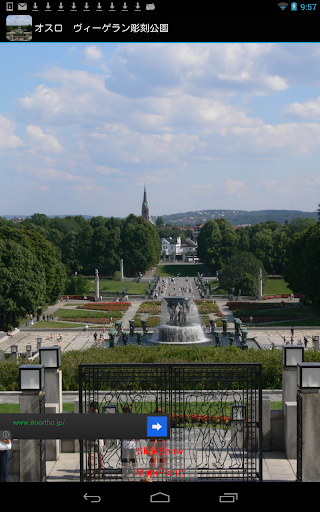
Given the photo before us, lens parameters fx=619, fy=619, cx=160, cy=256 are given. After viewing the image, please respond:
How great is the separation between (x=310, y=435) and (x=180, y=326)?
2744 centimetres

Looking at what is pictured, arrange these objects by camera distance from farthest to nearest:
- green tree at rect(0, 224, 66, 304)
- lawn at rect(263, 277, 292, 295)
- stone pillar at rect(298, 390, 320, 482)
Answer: lawn at rect(263, 277, 292, 295) → green tree at rect(0, 224, 66, 304) → stone pillar at rect(298, 390, 320, 482)

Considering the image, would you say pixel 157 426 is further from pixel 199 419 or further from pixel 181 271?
pixel 181 271

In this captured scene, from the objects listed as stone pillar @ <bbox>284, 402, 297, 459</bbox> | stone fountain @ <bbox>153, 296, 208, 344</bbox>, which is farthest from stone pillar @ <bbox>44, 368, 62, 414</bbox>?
stone fountain @ <bbox>153, 296, 208, 344</bbox>

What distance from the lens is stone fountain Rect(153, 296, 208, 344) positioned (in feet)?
113

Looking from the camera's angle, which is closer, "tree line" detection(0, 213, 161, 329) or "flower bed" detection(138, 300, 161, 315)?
"tree line" detection(0, 213, 161, 329)

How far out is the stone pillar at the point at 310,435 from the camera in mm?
8438

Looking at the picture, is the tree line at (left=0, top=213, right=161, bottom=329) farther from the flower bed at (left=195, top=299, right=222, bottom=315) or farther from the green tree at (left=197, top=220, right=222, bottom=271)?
the flower bed at (left=195, top=299, right=222, bottom=315)

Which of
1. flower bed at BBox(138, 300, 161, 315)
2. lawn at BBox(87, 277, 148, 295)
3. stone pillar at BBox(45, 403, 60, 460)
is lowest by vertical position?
lawn at BBox(87, 277, 148, 295)

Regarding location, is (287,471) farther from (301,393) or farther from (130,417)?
(130,417)

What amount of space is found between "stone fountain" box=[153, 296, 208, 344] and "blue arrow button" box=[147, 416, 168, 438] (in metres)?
27.9

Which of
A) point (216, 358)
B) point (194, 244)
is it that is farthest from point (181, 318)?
point (194, 244)

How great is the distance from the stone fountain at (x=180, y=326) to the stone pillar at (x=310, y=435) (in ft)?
84.8

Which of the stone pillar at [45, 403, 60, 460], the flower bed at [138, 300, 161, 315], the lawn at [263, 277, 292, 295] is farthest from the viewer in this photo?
the lawn at [263, 277, 292, 295]

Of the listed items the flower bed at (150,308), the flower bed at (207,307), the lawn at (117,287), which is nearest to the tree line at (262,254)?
the flower bed at (207,307)
